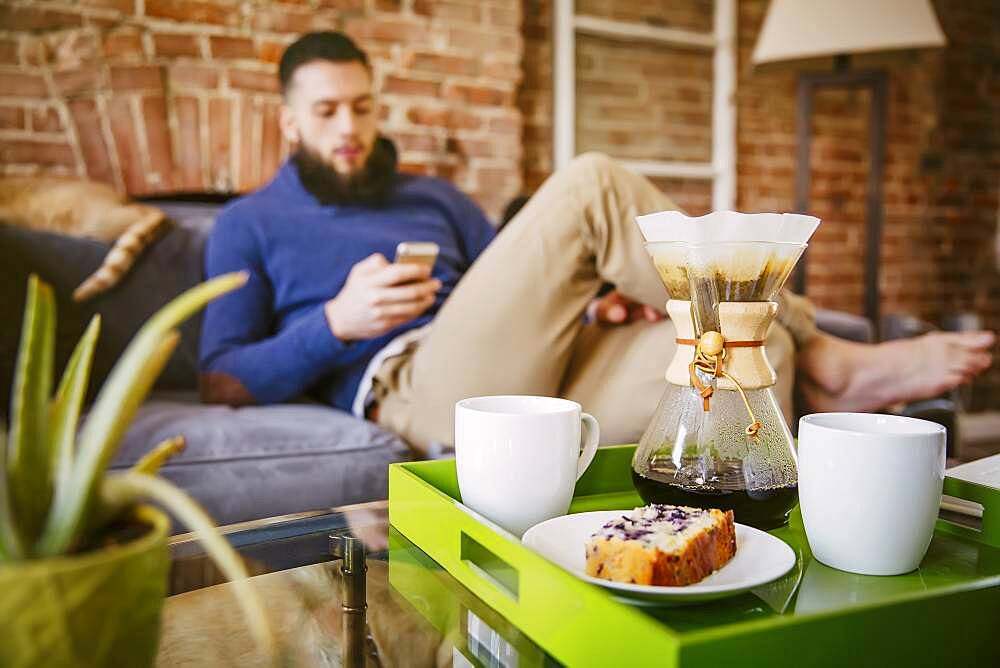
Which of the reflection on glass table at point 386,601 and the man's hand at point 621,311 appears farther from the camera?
the man's hand at point 621,311

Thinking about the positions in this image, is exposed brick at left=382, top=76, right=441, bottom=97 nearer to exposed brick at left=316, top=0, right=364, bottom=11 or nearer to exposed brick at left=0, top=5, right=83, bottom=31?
exposed brick at left=316, top=0, right=364, bottom=11

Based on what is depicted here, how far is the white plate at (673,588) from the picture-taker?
0.49 m

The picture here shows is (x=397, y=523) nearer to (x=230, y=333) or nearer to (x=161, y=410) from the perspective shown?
A: (x=161, y=410)

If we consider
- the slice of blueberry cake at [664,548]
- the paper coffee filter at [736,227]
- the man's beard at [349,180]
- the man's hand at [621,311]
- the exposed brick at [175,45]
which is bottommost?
the slice of blueberry cake at [664,548]

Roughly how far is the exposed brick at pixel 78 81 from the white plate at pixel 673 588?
202cm

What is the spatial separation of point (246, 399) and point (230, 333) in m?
0.16

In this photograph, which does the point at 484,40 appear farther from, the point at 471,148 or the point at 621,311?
the point at 621,311

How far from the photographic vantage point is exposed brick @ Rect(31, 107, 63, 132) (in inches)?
82.8

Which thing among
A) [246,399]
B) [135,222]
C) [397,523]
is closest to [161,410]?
[246,399]

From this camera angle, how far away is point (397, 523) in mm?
724

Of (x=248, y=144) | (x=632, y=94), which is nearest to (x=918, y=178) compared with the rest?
(x=632, y=94)

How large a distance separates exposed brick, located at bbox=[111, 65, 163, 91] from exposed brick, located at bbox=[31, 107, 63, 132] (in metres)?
0.16

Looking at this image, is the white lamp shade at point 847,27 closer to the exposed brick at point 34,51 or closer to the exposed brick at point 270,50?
the exposed brick at point 270,50

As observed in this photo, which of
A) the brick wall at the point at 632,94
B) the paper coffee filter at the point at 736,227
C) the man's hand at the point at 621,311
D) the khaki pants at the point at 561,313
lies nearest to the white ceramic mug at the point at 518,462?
the paper coffee filter at the point at 736,227
